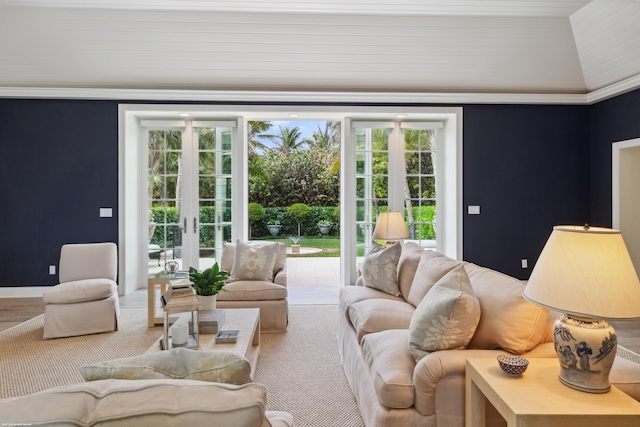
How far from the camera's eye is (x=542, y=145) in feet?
17.6

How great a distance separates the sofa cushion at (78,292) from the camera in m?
3.48

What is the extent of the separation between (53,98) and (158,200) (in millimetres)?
1856

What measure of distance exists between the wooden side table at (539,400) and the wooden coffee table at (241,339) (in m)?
1.23

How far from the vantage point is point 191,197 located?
551cm

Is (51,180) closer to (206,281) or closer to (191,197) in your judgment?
(191,197)

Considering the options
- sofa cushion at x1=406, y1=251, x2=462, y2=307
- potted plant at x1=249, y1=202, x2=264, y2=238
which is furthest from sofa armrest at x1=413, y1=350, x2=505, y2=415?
potted plant at x1=249, y1=202, x2=264, y2=238

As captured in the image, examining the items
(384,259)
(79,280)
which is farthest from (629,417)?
(79,280)

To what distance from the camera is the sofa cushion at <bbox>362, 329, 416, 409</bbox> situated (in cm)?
167

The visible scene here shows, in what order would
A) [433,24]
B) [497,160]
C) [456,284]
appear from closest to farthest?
1. [456,284]
2. [433,24]
3. [497,160]

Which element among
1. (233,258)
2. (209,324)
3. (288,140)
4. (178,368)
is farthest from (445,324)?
(288,140)

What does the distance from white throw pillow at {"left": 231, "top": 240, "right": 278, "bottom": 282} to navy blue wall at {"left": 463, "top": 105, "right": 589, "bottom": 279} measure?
289 centimetres

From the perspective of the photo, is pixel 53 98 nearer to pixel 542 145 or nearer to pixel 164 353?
pixel 164 353

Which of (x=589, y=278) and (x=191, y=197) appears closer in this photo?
(x=589, y=278)

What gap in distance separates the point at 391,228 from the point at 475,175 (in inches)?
87.8
